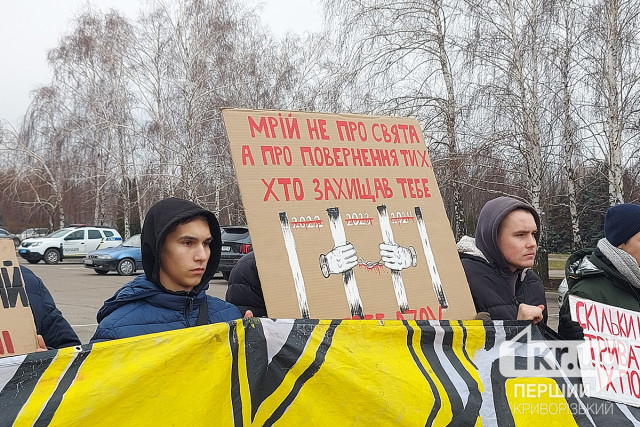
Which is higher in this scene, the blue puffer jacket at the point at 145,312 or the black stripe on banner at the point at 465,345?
the blue puffer jacket at the point at 145,312

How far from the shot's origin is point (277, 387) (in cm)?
204

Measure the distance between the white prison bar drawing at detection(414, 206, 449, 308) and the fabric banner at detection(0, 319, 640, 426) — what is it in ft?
0.66

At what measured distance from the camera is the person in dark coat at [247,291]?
319 cm

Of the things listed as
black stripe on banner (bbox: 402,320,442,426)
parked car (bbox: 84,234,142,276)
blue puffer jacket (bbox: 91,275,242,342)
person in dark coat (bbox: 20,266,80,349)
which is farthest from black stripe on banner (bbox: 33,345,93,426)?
parked car (bbox: 84,234,142,276)

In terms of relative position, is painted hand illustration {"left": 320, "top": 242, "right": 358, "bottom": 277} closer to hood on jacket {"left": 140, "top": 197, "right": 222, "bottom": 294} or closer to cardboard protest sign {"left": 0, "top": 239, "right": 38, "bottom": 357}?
hood on jacket {"left": 140, "top": 197, "right": 222, "bottom": 294}

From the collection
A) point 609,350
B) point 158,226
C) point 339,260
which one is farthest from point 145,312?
point 609,350

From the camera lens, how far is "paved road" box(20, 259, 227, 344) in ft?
33.2

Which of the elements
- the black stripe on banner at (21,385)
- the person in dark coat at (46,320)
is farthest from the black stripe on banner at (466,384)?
the person in dark coat at (46,320)

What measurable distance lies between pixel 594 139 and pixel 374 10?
568cm

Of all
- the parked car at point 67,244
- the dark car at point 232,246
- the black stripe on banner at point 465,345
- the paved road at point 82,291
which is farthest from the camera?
the parked car at point 67,244

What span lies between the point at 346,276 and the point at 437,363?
48 centimetres

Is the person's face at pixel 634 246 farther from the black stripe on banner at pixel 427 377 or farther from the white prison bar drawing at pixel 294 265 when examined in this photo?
the white prison bar drawing at pixel 294 265

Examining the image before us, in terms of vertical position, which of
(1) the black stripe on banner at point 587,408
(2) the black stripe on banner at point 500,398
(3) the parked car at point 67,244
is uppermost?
(3) the parked car at point 67,244

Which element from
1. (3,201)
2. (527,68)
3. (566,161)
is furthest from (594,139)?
(3,201)
